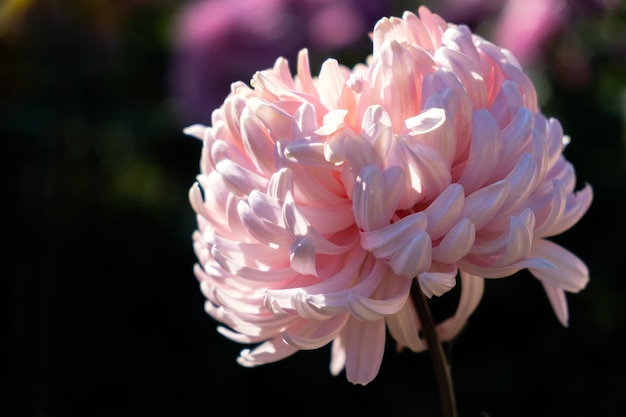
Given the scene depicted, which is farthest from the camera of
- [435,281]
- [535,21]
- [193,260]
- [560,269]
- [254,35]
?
[193,260]

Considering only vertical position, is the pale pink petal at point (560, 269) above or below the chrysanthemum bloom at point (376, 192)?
below

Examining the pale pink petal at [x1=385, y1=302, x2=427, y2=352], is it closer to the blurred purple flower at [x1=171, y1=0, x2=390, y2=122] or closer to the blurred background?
the blurred background

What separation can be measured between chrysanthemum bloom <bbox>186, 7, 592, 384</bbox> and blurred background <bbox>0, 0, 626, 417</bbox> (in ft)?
3.78

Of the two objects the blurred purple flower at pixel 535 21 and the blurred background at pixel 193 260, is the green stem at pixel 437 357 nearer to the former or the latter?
the blurred background at pixel 193 260

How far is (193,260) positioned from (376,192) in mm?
1883

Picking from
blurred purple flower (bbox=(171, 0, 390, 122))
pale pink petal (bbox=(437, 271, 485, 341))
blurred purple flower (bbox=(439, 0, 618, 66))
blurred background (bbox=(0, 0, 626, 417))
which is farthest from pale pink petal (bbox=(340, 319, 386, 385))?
blurred purple flower (bbox=(171, 0, 390, 122))

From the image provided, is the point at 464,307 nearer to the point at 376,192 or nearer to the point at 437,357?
the point at 437,357

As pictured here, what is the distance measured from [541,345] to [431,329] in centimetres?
154

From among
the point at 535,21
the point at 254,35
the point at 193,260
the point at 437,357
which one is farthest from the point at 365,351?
the point at 193,260

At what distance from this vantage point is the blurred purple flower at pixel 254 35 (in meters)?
2.27

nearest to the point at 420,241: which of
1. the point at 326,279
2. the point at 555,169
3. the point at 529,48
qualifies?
the point at 326,279

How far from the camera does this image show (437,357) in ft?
2.51

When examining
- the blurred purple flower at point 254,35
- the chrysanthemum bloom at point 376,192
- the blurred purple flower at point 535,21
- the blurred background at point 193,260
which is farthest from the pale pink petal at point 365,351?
the blurred purple flower at point 254,35

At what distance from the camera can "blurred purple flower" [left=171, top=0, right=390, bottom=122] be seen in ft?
7.45
